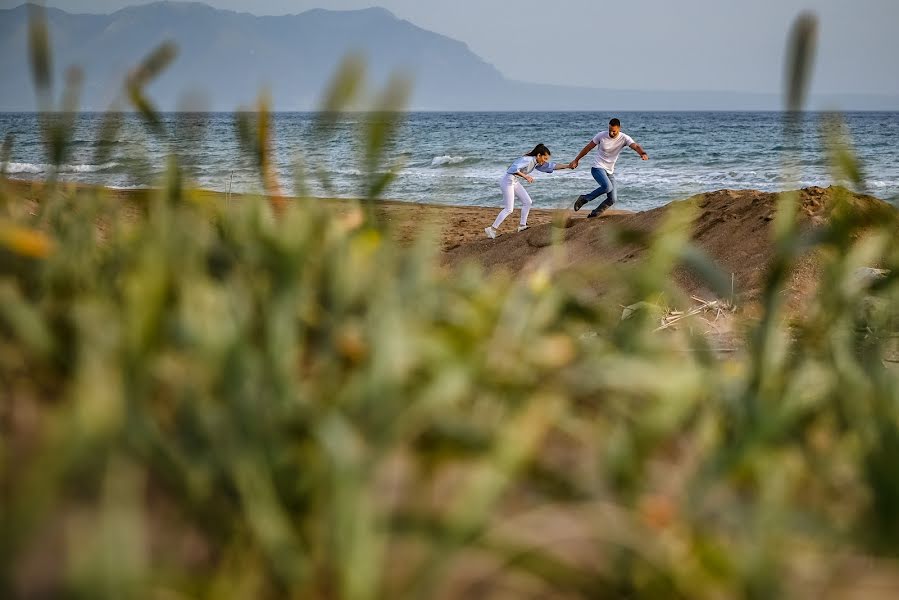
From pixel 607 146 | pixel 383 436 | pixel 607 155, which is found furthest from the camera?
pixel 607 155

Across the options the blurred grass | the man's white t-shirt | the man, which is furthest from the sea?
the man's white t-shirt

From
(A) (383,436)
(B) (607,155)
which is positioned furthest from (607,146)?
(A) (383,436)

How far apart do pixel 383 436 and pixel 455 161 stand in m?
0.63

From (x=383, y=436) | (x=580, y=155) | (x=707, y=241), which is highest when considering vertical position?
(x=580, y=155)

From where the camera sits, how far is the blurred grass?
0.73 m

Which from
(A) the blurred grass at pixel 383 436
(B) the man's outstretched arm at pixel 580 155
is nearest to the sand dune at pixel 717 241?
(B) the man's outstretched arm at pixel 580 155

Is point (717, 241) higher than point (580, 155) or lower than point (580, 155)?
lower

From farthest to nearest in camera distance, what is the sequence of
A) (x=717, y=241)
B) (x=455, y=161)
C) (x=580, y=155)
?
(x=580, y=155), (x=717, y=241), (x=455, y=161)

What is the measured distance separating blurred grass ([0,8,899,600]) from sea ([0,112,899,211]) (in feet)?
0.36

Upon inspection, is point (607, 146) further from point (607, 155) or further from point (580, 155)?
point (580, 155)

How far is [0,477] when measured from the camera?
0.81 m

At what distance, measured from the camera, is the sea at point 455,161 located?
1240 mm

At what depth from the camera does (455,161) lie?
1330mm

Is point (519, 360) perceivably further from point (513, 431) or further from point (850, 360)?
point (850, 360)
